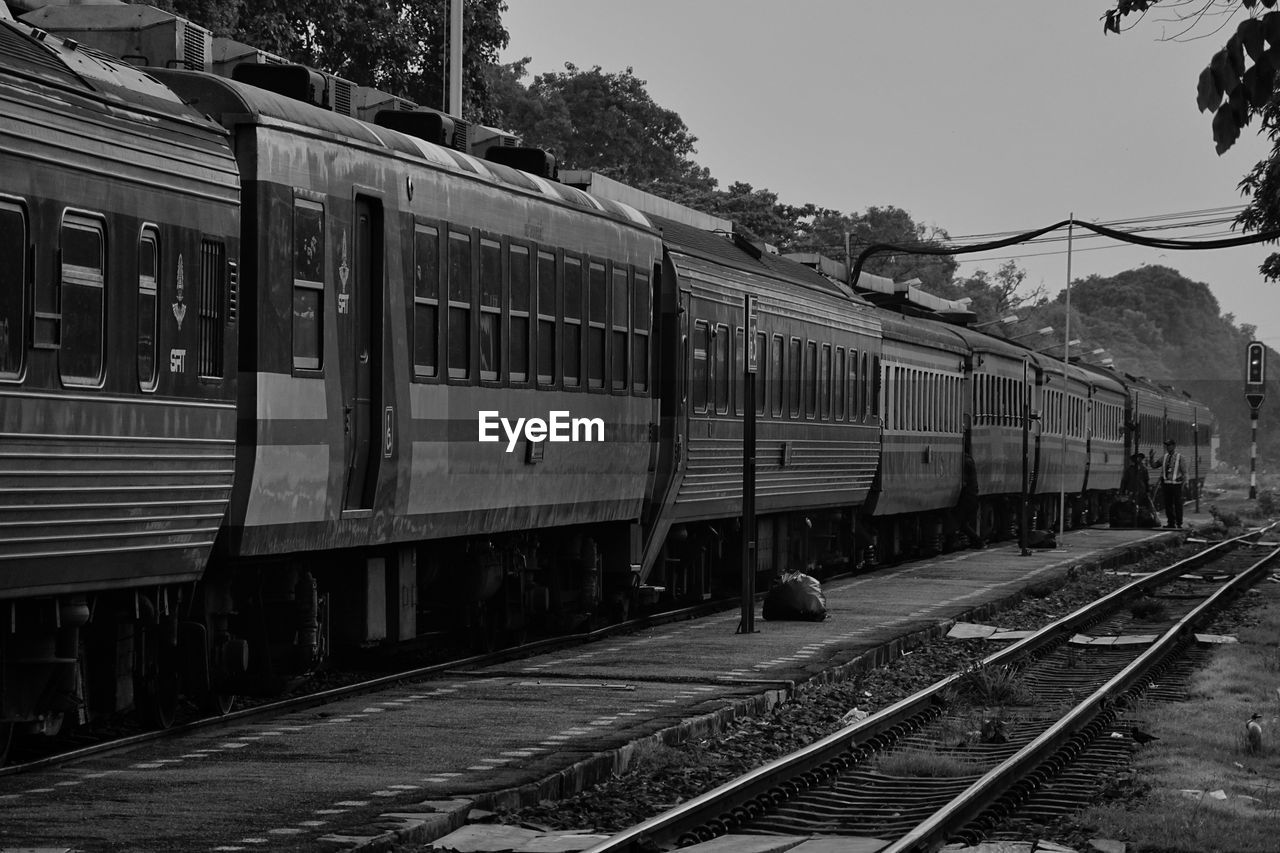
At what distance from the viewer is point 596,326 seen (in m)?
17.0

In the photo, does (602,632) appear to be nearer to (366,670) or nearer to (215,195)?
(366,670)

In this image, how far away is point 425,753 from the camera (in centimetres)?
1035

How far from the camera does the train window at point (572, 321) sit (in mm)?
16328

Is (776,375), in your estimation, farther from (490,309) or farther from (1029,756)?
(1029,756)

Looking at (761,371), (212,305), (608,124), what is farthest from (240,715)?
(608,124)

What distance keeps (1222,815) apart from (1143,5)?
5275mm

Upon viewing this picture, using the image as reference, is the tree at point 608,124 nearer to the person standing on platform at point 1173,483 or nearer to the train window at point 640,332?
the person standing on platform at point 1173,483

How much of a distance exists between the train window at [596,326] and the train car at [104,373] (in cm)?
605

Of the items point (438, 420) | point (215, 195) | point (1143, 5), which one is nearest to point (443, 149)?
point (438, 420)

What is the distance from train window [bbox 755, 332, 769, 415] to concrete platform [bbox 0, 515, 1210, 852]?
4.62 meters

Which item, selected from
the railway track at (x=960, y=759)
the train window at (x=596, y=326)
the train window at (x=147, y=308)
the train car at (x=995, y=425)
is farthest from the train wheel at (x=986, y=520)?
the train window at (x=147, y=308)

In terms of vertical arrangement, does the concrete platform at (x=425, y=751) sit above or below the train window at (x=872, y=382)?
below

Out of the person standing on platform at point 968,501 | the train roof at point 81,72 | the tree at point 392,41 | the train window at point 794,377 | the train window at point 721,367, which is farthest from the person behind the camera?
the person standing on platform at point 968,501

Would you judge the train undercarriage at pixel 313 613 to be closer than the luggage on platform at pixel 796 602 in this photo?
Yes
